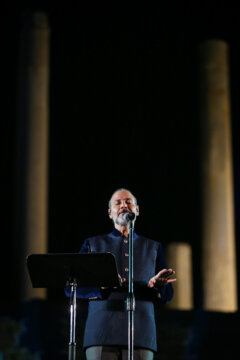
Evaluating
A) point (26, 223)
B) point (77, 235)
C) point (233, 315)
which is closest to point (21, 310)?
point (233, 315)

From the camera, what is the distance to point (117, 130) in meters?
17.1

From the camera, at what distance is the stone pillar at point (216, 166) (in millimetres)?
13883

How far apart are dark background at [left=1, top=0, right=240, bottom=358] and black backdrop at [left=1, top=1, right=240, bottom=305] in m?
0.02

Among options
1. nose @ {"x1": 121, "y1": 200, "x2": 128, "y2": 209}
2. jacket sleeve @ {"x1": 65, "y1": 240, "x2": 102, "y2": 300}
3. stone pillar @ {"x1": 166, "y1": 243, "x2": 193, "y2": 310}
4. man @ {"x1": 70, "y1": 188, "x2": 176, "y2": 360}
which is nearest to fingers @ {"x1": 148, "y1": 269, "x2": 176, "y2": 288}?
man @ {"x1": 70, "y1": 188, "x2": 176, "y2": 360}

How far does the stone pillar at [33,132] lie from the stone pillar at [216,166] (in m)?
2.82

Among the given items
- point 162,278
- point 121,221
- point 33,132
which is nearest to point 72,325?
point 162,278

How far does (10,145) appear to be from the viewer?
15820 mm

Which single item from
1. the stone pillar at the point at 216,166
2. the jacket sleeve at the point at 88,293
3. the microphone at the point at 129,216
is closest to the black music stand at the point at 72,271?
the jacket sleeve at the point at 88,293

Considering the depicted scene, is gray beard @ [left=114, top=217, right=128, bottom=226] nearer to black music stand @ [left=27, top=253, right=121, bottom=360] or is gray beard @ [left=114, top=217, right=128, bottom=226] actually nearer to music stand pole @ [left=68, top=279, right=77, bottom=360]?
black music stand @ [left=27, top=253, right=121, bottom=360]

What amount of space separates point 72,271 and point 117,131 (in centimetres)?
Answer: 1177

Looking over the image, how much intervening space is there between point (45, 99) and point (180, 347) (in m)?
6.55

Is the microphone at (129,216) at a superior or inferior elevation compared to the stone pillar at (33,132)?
inferior

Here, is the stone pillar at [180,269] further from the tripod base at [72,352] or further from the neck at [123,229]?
the tripod base at [72,352]

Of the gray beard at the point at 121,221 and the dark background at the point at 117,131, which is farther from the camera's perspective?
the dark background at the point at 117,131
